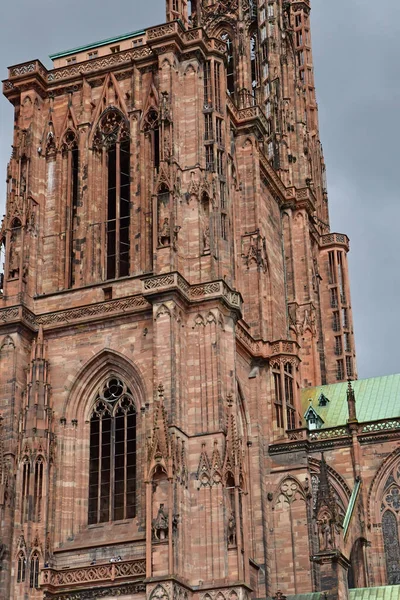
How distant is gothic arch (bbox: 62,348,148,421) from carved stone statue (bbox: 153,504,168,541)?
17.7 ft

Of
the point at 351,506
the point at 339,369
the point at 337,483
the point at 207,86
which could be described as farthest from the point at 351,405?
the point at 207,86

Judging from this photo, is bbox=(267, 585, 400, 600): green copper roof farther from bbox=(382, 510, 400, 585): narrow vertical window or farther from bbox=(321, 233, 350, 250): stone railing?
bbox=(321, 233, 350, 250): stone railing

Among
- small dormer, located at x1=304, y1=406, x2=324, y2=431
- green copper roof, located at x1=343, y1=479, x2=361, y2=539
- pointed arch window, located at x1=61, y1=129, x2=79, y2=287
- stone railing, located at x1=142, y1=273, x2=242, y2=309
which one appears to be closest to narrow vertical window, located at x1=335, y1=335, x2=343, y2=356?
small dormer, located at x1=304, y1=406, x2=324, y2=431

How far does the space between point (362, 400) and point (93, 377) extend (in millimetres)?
13673

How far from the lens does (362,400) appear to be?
47.2m

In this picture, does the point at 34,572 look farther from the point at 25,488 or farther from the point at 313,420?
the point at 313,420

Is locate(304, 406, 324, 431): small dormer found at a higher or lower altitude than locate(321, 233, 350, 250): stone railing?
lower

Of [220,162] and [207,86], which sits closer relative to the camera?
[220,162]

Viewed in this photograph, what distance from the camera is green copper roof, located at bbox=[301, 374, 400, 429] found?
150 feet

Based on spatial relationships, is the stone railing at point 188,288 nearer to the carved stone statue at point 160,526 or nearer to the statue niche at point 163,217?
the statue niche at point 163,217

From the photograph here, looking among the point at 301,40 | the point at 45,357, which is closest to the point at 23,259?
the point at 45,357

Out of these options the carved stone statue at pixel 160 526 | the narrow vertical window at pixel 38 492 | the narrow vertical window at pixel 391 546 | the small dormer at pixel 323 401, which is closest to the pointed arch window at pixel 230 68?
the small dormer at pixel 323 401

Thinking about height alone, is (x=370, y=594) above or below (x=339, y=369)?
below

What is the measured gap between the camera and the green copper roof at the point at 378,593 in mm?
36781
